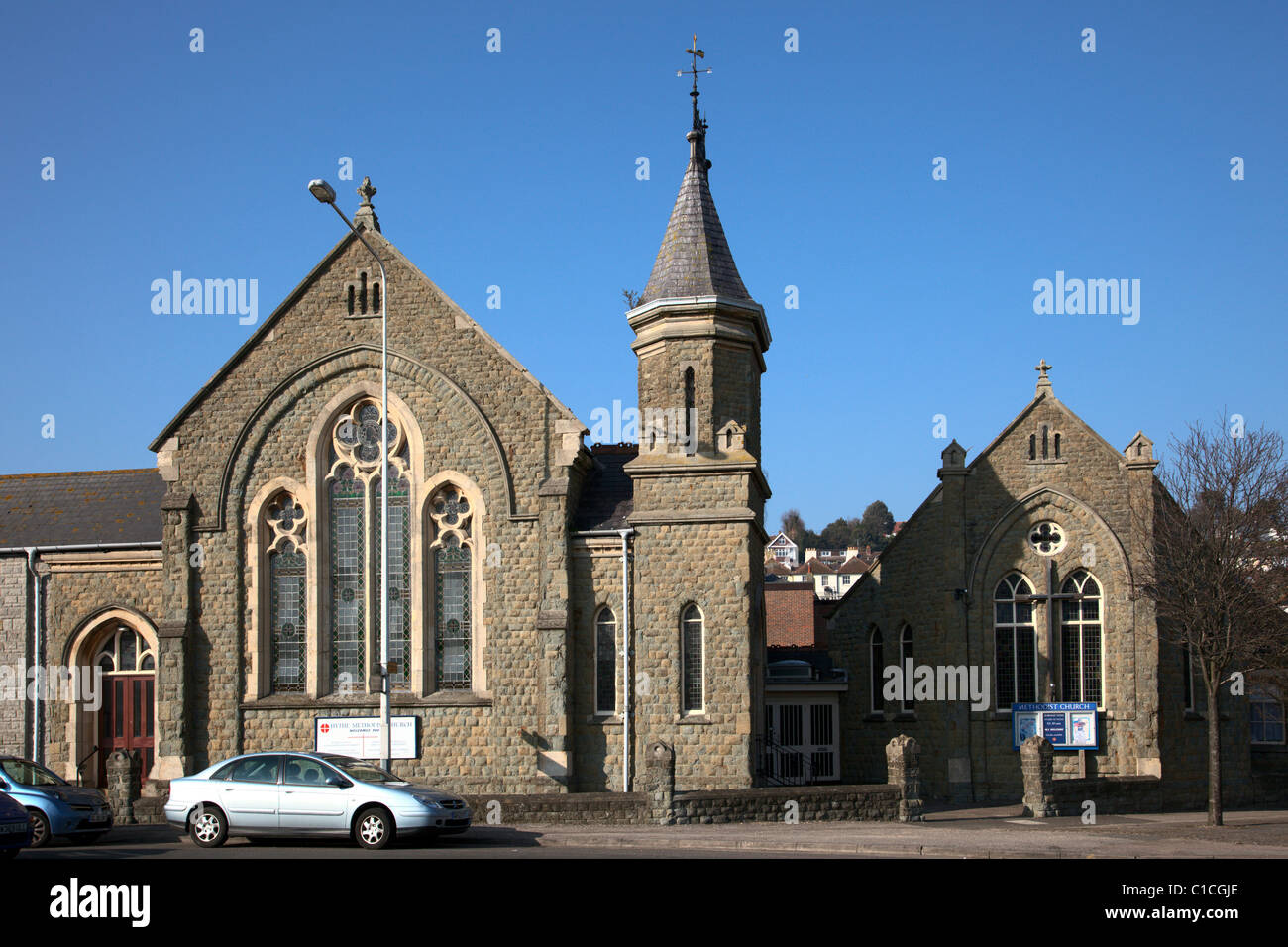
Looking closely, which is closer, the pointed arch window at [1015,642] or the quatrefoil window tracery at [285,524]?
the quatrefoil window tracery at [285,524]

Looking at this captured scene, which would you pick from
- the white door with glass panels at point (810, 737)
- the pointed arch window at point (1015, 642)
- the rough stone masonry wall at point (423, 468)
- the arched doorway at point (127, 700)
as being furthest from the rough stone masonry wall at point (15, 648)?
the pointed arch window at point (1015, 642)

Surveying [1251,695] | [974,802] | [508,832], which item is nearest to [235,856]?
[508,832]

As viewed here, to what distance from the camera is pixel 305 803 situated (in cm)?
1673

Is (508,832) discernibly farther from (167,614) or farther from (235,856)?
(167,614)

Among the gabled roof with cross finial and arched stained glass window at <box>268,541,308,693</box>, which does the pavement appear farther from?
the gabled roof with cross finial

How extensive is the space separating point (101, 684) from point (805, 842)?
17075mm

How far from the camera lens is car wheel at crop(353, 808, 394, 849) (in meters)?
16.5

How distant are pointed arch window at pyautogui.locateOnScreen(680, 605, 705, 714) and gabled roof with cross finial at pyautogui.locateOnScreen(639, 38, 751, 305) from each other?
6.41m

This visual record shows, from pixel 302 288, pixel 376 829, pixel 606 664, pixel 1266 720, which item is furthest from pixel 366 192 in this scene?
pixel 1266 720

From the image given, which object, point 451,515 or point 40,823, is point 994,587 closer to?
point 451,515

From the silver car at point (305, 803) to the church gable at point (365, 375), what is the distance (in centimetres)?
897

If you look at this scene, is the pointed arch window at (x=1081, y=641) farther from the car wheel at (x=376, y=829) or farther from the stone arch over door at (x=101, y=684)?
the stone arch over door at (x=101, y=684)

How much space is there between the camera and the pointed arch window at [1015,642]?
1110 inches

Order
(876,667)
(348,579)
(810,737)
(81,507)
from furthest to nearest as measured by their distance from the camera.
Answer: (810,737), (876,667), (81,507), (348,579)
